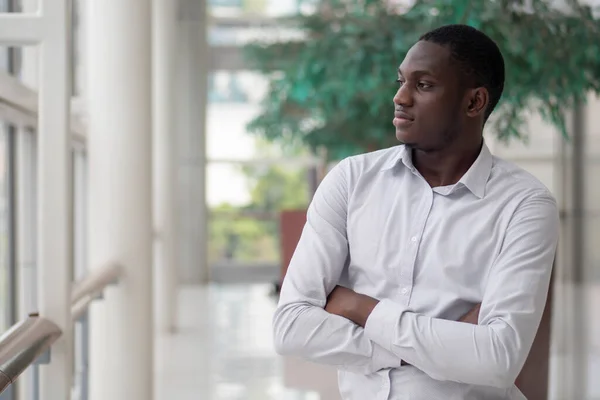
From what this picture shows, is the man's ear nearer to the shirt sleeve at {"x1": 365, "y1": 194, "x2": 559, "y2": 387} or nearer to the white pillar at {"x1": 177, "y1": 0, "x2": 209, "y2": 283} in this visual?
the shirt sleeve at {"x1": 365, "y1": 194, "x2": 559, "y2": 387}

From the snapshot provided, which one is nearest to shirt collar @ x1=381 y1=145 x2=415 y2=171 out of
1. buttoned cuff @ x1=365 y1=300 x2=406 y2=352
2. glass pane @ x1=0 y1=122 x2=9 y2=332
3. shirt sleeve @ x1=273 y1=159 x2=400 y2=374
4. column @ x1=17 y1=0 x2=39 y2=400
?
shirt sleeve @ x1=273 y1=159 x2=400 y2=374

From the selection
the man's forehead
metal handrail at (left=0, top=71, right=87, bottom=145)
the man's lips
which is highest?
the man's forehead

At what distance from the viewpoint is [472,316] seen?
1968mm

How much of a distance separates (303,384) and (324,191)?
3.86 m

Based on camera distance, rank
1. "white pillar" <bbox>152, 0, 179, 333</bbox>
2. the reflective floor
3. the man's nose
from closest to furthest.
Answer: the man's nose
the reflective floor
"white pillar" <bbox>152, 0, 179, 333</bbox>

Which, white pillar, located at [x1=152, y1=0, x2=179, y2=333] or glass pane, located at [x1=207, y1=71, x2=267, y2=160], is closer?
white pillar, located at [x1=152, y1=0, x2=179, y2=333]

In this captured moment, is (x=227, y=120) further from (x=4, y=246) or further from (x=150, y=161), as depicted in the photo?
(x=4, y=246)

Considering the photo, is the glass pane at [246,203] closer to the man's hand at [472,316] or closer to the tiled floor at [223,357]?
the tiled floor at [223,357]

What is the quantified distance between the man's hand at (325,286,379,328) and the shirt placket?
7cm

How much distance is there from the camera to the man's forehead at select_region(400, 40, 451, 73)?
2018 millimetres

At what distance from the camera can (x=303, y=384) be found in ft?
19.1

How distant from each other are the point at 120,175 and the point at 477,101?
2.32 meters

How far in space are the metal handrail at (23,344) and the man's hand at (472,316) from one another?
0.97 m

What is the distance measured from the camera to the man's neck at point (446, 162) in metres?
2.10
